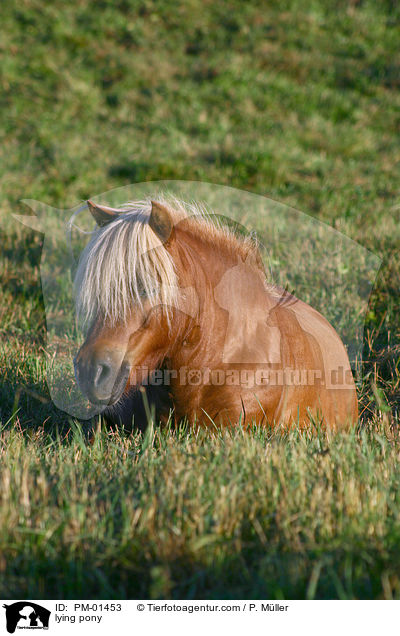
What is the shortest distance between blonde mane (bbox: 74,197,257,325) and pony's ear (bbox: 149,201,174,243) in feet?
0.07

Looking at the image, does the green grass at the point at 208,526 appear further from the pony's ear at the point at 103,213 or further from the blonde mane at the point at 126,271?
the pony's ear at the point at 103,213

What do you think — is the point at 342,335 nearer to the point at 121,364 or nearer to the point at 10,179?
the point at 121,364

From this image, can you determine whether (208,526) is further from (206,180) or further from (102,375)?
(206,180)

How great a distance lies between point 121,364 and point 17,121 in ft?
30.7

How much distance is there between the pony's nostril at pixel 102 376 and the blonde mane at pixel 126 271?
8.0 inches

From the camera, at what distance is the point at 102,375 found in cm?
240

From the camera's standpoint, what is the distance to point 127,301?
2404mm

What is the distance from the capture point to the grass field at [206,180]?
188 cm

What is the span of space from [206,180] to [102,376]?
22.2ft
